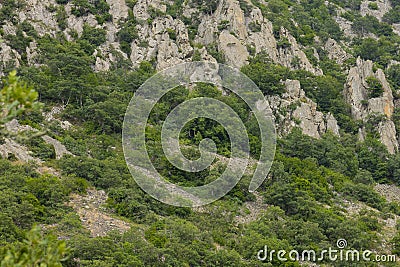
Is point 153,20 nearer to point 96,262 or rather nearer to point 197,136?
point 197,136

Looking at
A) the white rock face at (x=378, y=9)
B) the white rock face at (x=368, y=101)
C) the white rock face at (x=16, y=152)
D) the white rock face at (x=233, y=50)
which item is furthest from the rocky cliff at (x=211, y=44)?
the white rock face at (x=378, y=9)

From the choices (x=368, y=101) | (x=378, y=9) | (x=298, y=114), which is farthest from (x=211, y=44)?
(x=378, y=9)

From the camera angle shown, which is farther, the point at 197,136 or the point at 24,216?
the point at 197,136

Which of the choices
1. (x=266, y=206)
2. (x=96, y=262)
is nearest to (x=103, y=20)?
(x=266, y=206)

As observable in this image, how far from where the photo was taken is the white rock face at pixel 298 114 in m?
67.5

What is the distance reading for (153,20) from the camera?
82625mm

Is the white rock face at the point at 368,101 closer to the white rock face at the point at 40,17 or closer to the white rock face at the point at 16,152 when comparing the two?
the white rock face at the point at 40,17

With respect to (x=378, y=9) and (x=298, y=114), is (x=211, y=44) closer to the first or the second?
(x=298, y=114)

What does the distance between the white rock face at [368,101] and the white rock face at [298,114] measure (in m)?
5.20

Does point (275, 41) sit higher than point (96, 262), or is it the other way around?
→ point (275, 41)

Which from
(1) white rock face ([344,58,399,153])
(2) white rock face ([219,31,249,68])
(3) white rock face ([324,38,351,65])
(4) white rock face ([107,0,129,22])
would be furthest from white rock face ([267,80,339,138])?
(4) white rock face ([107,0,129,22])

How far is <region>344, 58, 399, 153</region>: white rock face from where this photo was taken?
70688 mm

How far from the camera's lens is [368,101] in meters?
74.4

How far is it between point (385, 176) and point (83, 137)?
32.5 m
